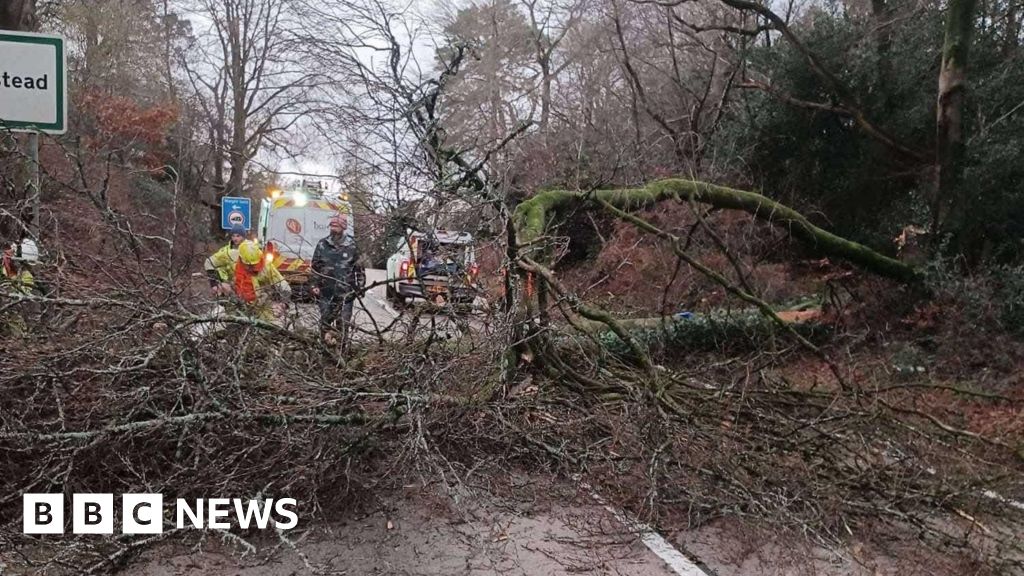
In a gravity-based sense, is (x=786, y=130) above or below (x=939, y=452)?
above

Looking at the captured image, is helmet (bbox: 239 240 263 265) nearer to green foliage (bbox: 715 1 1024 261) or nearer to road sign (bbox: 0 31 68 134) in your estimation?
road sign (bbox: 0 31 68 134)

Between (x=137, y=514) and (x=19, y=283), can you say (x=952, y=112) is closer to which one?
(x=137, y=514)

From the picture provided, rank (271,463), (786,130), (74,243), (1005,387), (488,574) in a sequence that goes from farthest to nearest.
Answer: (786,130) < (1005,387) < (74,243) < (271,463) < (488,574)

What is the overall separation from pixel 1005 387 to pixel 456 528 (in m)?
6.35

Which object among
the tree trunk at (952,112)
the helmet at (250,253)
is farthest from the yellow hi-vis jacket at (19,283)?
the tree trunk at (952,112)

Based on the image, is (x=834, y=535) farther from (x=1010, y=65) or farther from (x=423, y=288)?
(x=1010, y=65)

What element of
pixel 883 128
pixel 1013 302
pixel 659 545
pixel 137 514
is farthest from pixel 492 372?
pixel 883 128

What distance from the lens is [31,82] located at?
4.56 m

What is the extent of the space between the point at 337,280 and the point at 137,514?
1988mm

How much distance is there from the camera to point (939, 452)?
4.89m

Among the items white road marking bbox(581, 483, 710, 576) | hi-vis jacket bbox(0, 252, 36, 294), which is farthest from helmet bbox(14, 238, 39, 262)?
white road marking bbox(581, 483, 710, 576)

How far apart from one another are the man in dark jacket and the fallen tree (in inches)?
54.1

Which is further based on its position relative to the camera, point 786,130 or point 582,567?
point 786,130

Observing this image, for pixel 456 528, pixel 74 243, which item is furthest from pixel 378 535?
pixel 74 243
